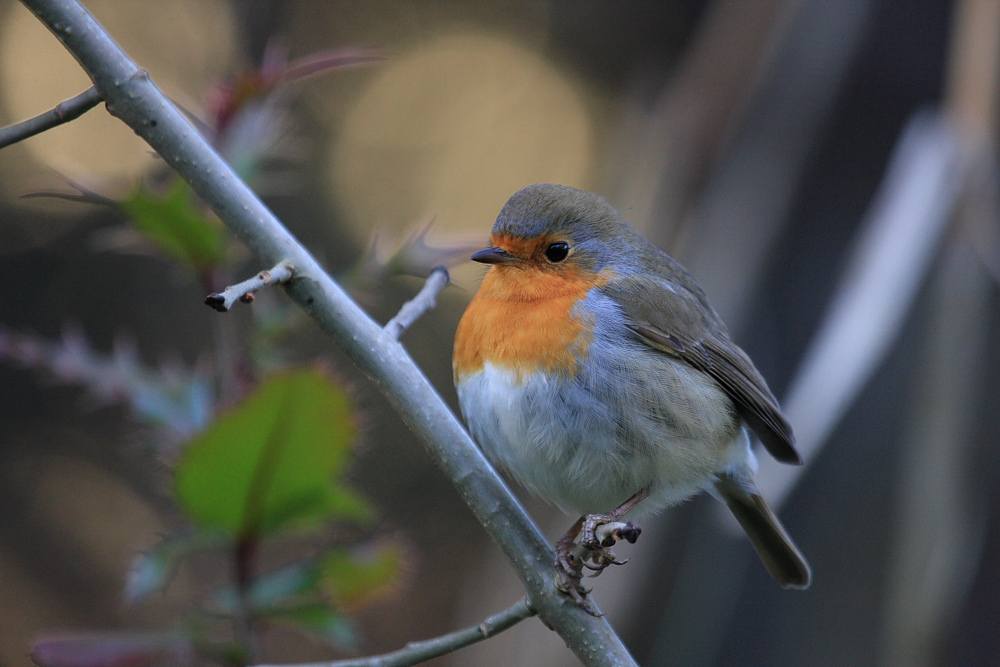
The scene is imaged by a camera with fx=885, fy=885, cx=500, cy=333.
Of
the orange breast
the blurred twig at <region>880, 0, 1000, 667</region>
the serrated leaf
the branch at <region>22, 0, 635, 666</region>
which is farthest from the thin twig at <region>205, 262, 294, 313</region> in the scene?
the blurred twig at <region>880, 0, 1000, 667</region>

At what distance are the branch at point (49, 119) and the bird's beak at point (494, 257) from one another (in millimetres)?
1062

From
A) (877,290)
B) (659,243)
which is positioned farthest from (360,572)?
(659,243)

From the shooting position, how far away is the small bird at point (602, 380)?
6.51 ft

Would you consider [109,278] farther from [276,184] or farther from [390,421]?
[276,184]

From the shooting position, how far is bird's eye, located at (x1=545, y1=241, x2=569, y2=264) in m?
2.24

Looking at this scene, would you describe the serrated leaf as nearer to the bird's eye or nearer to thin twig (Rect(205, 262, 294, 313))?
thin twig (Rect(205, 262, 294, 313))

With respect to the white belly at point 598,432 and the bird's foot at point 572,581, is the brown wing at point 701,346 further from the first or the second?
the bird's foot at point 572,581

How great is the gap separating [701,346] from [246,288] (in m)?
1.45

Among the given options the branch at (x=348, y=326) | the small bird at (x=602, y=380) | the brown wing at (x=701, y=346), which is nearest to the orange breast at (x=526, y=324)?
the small bird at (x=602, y=380)

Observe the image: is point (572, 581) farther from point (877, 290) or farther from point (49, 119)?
point (877, 290)

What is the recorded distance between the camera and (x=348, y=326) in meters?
1.40

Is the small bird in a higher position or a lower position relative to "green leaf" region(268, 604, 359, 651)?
higher

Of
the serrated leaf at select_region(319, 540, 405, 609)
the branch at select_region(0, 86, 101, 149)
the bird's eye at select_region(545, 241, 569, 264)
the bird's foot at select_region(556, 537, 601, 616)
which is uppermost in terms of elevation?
the branch at select_region(0, 86, 101, 149)

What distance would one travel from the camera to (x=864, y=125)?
4137 mm
